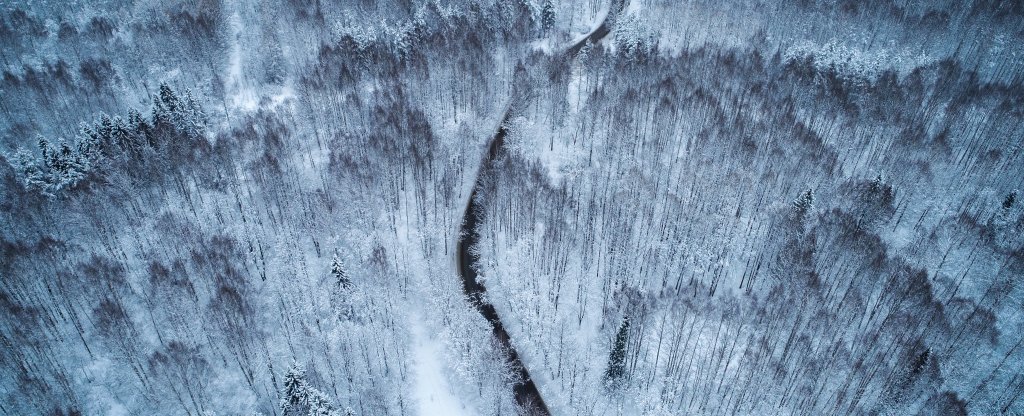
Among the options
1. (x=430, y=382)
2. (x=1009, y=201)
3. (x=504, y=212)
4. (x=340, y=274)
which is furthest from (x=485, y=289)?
(x=1009, y=201)

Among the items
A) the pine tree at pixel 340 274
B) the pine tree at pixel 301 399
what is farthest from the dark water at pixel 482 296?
the pine tree at pixel 301 399

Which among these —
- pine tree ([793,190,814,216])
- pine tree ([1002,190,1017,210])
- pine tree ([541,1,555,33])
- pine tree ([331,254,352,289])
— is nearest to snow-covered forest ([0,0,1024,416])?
pine tree ([793,190,814,216])

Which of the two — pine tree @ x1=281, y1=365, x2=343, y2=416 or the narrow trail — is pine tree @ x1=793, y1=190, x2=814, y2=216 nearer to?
the narrow trail

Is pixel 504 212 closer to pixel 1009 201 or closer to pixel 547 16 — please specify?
pixel 547 16

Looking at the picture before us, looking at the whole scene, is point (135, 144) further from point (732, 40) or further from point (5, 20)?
point (732, 40)

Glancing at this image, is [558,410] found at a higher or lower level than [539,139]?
lower

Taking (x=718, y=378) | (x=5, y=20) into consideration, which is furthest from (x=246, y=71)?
(x=718, y=378)
